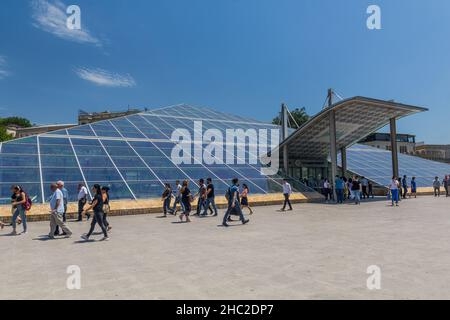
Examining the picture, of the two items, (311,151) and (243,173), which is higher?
(311,151)

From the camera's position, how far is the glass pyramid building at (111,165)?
17.2 m

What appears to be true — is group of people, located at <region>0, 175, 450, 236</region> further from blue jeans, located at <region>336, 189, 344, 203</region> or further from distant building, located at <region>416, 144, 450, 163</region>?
distant building, located at <region>416, 144, 450, 163</region>

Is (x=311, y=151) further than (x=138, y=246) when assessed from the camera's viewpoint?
Yes

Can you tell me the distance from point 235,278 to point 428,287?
314cm

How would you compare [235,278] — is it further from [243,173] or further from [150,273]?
[243,173]

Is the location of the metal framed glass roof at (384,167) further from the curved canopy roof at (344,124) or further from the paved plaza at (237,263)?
the paved plaza at (237,263)

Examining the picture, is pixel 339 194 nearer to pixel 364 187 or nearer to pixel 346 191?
pixel 346 191

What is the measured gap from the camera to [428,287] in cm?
515

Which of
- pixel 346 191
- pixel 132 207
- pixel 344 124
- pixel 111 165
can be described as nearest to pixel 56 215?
pixel 132 207

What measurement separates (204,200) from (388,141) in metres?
87.6

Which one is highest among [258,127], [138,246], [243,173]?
[258,127]

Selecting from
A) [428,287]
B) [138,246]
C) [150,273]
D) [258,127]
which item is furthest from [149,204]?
[258,127]

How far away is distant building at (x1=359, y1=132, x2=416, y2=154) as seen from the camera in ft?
291

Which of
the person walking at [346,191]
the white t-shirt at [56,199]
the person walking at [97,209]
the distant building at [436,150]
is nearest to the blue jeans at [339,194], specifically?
the person walking at [346,191]
